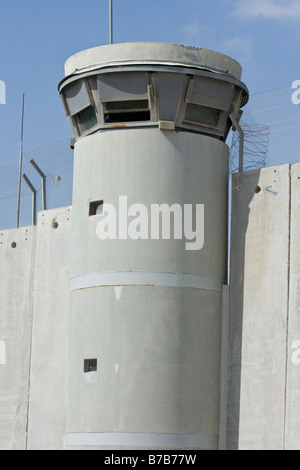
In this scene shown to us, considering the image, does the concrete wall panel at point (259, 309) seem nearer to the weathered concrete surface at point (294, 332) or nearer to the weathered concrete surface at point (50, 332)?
the weathered concrete surface at point (294, 332)

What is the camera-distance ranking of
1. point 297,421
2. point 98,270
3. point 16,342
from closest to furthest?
point 297,421 → point 98,270 → point 16,342

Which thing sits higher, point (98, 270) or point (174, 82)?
point (174, 82)

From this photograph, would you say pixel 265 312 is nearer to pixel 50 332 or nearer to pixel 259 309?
pixel 259 309

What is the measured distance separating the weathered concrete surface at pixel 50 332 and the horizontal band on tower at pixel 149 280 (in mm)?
3263

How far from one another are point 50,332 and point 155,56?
777cm

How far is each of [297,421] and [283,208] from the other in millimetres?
4580

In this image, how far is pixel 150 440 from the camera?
22531 mm

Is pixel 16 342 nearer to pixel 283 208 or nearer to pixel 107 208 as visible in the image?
pixel 107 208

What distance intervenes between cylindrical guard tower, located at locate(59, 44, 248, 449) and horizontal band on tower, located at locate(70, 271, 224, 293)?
2 centimetres

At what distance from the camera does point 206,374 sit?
23.2m

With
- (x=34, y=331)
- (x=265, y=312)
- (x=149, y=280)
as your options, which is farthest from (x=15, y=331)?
(x=265, y=312)

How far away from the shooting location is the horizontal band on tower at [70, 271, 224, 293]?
76.2ft

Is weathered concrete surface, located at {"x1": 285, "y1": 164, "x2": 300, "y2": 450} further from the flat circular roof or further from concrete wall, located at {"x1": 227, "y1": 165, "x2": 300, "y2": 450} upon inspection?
the flat circular roof

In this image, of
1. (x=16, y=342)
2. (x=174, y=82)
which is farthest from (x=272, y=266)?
(x=16, y=342)
